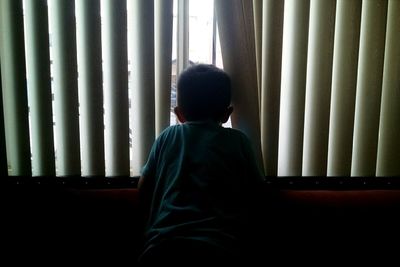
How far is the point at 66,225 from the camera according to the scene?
1013 mm

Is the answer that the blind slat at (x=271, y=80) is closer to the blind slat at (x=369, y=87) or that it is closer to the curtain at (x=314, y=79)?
the curtain at (x=314, y=79)

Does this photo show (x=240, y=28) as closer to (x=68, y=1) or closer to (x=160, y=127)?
(x=160, y=127)

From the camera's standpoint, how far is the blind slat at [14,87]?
3.33 feet

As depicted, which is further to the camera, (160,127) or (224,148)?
(160,127)

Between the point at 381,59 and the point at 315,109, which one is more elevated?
the point at 381,59

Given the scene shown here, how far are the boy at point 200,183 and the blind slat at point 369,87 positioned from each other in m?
0.47

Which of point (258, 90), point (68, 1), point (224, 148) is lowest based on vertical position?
point (224, 148)

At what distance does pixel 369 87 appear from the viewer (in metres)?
1.10

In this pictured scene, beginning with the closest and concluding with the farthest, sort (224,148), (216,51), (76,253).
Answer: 1. (224,148)
2. (76,253)
3. (216,51)

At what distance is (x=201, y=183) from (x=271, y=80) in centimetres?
47

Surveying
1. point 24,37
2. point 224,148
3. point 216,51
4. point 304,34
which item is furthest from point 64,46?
point 304,34

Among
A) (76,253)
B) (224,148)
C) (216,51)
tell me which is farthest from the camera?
(216,51)

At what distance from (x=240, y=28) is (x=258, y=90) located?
8.3 inches

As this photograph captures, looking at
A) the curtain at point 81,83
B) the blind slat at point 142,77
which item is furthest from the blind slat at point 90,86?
the blind slat at point 142,77
